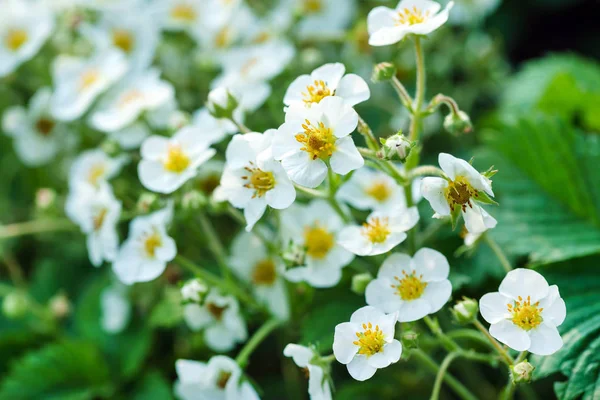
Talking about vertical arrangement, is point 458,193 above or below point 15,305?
above

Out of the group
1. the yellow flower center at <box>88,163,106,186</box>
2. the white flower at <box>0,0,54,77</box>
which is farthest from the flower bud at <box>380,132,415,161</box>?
the white flower at <box>0,0,54,77</box>

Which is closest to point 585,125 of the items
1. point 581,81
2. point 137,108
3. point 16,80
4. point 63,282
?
point 581,81

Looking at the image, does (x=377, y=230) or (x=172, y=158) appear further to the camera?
(x=172, y=158)

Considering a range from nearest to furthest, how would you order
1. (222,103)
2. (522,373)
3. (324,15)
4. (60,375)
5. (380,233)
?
(522,373) < (380,233) < (222,103) < (60,375) < (324,15)

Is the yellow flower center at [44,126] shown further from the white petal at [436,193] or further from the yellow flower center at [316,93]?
the white petal at [436,193]

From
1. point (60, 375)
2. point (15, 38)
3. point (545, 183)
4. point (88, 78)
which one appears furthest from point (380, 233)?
point (15, 38)

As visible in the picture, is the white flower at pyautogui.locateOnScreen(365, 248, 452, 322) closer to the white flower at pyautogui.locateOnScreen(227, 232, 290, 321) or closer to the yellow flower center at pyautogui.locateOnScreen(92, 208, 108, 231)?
the white flower at pyautogui.locateOnScreen(227, 232, 290, 321)

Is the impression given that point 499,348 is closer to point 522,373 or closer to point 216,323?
point 522,373
